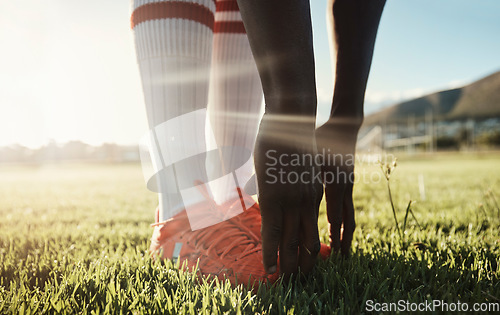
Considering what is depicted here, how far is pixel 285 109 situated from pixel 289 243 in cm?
37

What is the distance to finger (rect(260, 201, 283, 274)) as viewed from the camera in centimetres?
90

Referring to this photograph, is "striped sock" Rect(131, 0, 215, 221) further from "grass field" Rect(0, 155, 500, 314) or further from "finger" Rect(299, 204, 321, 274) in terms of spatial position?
"finger" Rect(299, 204, 321, 274)

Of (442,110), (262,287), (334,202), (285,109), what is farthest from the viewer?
(442,110)

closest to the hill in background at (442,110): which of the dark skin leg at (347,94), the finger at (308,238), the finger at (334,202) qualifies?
the dark skin leg at (347,94)

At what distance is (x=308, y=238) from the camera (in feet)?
3.11

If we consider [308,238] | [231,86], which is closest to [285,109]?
[308,238]

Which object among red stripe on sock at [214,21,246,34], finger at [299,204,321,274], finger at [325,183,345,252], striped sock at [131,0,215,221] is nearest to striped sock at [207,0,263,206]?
red stripe on sock at [214,21,246,34]

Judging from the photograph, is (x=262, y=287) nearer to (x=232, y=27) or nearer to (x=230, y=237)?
(x=230, y=237)

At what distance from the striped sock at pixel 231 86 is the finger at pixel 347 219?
52 cm

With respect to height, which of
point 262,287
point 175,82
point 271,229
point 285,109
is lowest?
point 262,287

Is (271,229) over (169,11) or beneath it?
beneath

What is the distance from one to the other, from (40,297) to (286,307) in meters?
0.75

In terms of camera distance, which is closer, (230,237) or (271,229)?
(271,229)

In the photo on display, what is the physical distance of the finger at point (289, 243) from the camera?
2.98 feet
